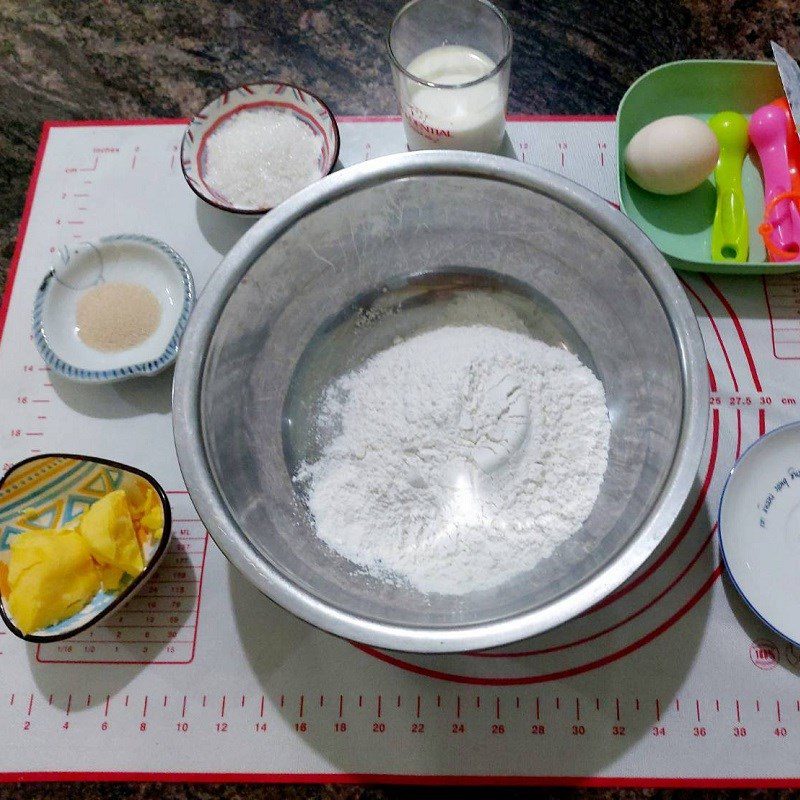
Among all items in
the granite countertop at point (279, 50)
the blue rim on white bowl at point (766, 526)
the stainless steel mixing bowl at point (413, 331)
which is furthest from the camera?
the granite countertop at point (279, 50)

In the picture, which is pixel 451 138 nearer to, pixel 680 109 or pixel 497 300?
pixel 497 300

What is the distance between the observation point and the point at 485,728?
69 centimetres

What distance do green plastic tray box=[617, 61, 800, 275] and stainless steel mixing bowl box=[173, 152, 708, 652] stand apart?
172 millimetres

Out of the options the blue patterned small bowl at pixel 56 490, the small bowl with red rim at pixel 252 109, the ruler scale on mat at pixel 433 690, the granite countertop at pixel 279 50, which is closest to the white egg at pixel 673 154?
the granite countertop at pixel 279 50

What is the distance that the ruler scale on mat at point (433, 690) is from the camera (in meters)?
0.68

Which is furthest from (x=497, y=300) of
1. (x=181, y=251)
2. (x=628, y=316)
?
(x=181, y=251)

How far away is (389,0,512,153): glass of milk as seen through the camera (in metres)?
0.81

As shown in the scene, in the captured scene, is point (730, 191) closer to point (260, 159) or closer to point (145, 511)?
point (260, 159)

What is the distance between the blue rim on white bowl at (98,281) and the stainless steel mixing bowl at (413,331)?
0.14 metres

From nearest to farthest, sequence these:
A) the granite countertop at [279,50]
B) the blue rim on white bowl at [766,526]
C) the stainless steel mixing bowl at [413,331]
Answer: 1. the stainless steel mixing bowl at [413,331]
2. the blue rim on white bowl at [766,526]
3. the granite countertop at [279,50]

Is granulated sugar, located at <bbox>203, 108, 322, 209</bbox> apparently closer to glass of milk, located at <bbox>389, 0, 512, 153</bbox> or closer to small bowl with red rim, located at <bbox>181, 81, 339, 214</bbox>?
small bowl with red rim, located at <bbox>181, 81, 339, 214</bbox>

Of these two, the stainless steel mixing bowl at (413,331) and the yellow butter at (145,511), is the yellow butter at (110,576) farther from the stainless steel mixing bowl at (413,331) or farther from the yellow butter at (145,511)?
the stainless steel mixing bowl at (413,331)

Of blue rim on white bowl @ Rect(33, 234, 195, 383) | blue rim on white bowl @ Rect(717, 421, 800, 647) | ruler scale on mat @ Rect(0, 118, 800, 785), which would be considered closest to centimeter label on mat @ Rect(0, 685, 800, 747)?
ruler scale on mat @ Rect(0, 118, 800, 785)

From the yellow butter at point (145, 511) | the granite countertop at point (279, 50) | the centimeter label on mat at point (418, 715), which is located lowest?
the centimeter label on mat at point (418, 715)
